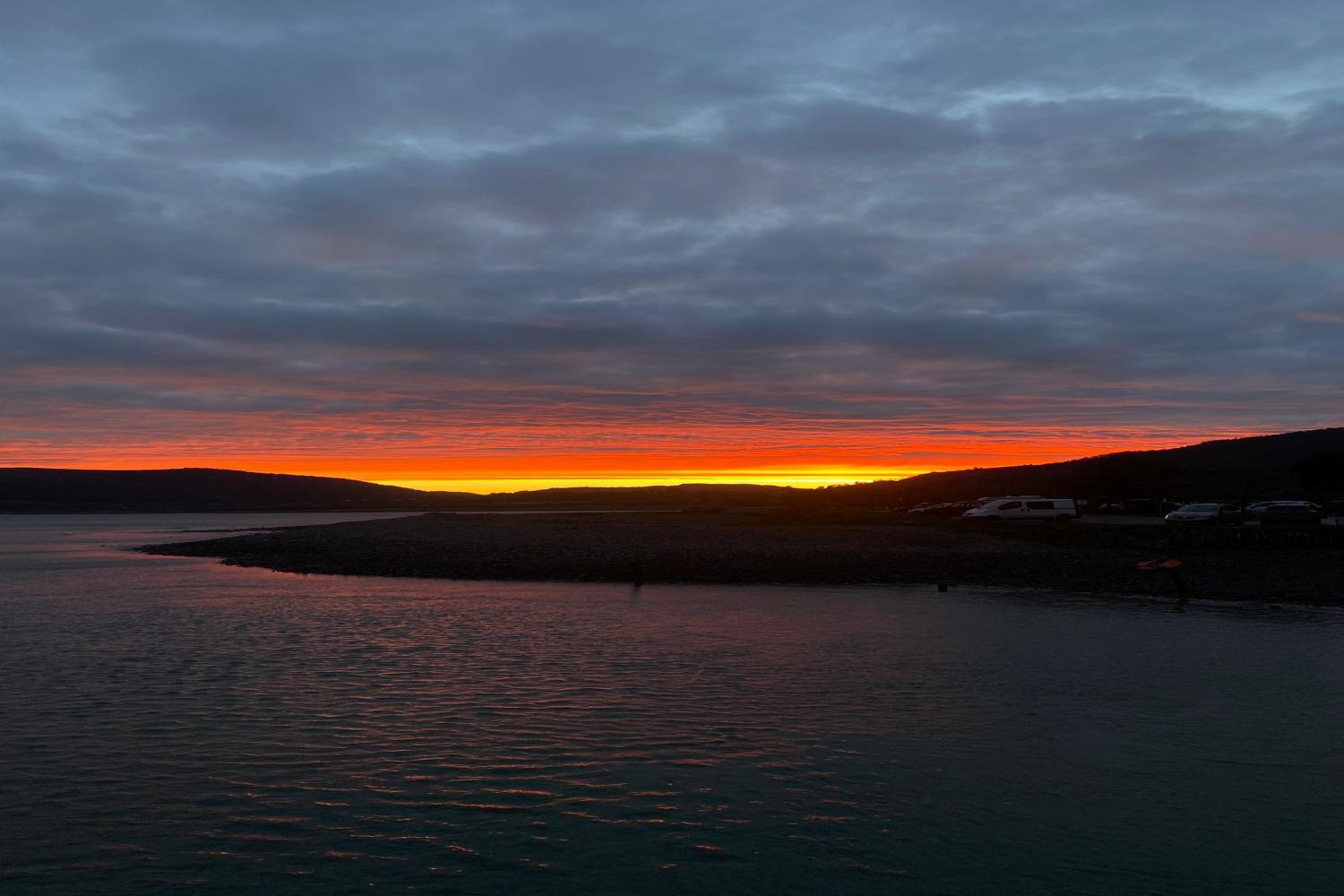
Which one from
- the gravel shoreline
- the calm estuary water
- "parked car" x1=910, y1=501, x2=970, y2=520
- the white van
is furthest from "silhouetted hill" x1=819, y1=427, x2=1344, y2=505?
the calm estuary water

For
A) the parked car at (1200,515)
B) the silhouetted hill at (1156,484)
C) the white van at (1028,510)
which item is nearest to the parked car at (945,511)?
the white van at (1028,510)

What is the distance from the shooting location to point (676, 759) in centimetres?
1652

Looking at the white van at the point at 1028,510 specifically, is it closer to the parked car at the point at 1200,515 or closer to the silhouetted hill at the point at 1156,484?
the parked car at the point at 1200,515

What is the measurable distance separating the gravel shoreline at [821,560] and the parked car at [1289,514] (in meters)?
15.2

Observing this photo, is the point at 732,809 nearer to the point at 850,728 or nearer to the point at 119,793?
the point at 850,728

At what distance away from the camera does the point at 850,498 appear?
148m

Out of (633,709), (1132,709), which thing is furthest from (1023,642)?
(633,709)

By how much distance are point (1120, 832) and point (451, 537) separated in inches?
2590

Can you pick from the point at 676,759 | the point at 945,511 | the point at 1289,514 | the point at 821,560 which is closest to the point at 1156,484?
the point at 945,511

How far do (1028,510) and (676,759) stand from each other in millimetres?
61511

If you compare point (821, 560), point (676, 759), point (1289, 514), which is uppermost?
point (1289, 514)

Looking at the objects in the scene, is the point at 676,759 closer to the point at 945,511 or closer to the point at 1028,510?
the point at 1028,510

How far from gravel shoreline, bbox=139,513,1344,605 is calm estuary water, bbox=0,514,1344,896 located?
1221 cm

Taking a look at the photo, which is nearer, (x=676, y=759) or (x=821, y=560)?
(x=676, y=759)
